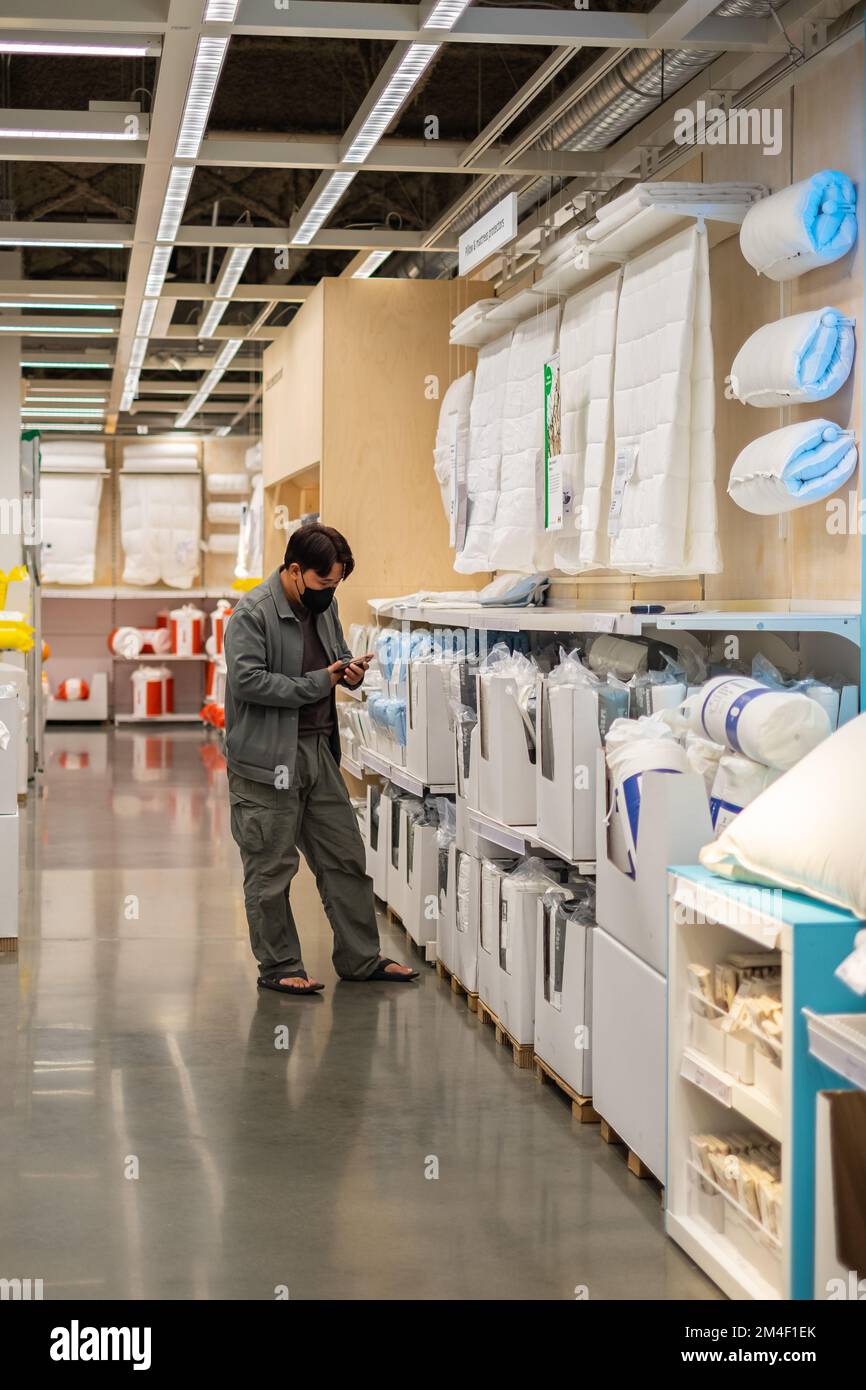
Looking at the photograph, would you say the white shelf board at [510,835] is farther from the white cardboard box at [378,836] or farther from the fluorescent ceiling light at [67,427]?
the fluorescent ceiling light at [67,427]

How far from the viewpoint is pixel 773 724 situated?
137 inches

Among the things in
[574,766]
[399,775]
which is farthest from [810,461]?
[399,775]

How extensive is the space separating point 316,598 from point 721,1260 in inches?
123

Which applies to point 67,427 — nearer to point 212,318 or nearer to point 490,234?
point 212,318

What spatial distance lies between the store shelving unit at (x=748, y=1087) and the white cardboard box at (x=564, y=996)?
78 cm

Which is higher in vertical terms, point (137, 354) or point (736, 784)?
point (137, 354)

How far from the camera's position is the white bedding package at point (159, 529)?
745 inches

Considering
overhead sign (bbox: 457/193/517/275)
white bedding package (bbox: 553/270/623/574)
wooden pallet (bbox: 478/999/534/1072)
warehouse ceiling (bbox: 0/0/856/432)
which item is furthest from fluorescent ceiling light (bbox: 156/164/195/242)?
wooden pallet (bbox: 478/999/534/1072)

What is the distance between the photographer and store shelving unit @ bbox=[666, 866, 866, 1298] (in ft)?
9.26

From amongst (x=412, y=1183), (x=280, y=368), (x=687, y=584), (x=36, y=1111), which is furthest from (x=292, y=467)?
(x=412, y=1183)

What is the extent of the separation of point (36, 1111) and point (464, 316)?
4106mm

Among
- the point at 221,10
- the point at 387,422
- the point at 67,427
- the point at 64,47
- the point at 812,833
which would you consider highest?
the point at 67,427

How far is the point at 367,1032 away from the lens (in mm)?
5207

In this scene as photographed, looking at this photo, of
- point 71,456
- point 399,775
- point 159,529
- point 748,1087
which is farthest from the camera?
point 159,529
